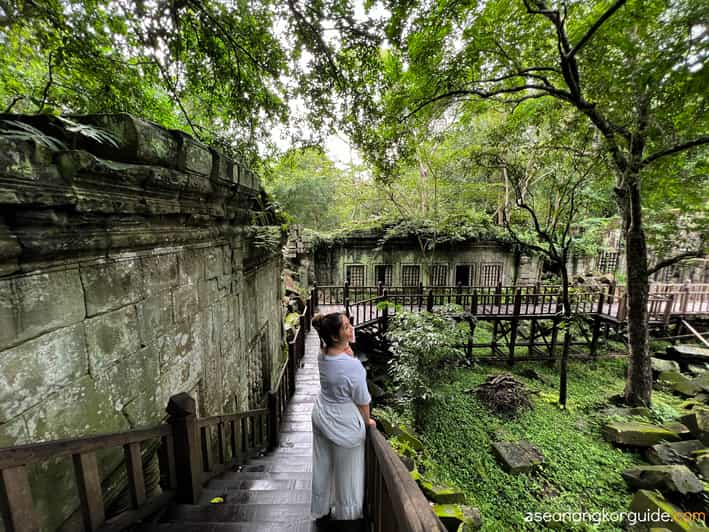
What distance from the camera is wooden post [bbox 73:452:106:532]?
144cm

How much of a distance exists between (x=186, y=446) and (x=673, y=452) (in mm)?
Result: 9227

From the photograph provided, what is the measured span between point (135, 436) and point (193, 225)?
1.73 meters

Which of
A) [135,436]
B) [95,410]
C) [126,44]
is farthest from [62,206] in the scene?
[126,44]

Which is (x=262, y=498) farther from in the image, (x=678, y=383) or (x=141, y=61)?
(x=678, y=383)

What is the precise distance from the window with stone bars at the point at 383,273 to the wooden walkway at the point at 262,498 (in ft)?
36.0

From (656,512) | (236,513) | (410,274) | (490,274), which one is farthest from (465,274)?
(236,513)

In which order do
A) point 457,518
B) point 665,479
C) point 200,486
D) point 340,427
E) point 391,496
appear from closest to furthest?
point 391,496
point 340,427
point 200,486
point 457,518
point 665,479

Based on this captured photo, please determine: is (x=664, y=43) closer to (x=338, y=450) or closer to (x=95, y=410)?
(x=338, y=450)

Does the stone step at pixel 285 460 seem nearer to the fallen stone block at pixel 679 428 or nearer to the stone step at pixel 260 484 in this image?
the stone step at pixel 260 484

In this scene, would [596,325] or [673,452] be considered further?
[596,325]

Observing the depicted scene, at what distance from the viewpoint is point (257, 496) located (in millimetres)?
2584

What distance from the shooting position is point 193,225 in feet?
8.78

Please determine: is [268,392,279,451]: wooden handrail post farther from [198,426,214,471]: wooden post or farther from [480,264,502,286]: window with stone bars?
[480,264,502,286]: window with stone bars

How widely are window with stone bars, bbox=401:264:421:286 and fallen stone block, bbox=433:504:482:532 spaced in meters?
11.2
